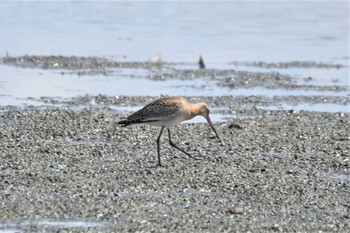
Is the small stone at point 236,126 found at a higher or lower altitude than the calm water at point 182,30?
lower

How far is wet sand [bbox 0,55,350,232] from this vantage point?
11.9 m

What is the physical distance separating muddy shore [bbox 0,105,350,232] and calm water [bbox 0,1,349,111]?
3210mm

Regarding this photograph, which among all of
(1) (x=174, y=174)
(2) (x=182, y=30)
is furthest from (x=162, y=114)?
(2) (x=182, y=30)

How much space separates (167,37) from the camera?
3016cm

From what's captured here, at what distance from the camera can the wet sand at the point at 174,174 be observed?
39.0 feet

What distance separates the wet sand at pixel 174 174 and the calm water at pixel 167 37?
2.68 m

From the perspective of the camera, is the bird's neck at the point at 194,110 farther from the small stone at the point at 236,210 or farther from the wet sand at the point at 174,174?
the small stone at the point at 236,210

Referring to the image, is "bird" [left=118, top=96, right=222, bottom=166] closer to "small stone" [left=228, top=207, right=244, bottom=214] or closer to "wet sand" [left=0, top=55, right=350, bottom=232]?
"wet sand" [left=0, top=55, right=350, bottom=232]

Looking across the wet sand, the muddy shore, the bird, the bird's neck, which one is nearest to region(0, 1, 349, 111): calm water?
the wet sand

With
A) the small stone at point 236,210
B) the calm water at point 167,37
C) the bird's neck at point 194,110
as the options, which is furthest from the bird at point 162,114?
the calm water at point 167,37

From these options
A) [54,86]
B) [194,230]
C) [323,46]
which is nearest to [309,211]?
[194,230]

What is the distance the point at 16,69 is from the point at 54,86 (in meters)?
2.35

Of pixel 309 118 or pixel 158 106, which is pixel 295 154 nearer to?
pixel 158 106

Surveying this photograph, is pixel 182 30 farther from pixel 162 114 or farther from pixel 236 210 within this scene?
pixel 236 210
